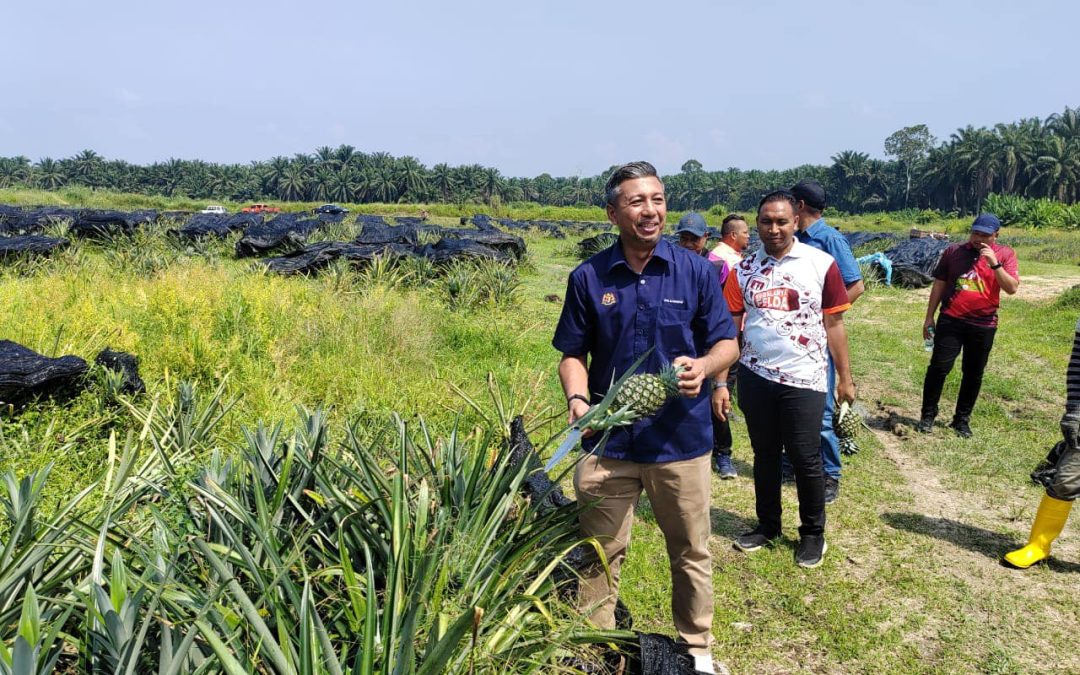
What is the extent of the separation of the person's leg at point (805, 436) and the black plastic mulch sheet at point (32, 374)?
4.03m

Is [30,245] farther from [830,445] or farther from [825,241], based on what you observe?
[830,445]

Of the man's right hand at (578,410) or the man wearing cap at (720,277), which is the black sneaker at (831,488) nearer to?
the man wearing cap at (720,277)

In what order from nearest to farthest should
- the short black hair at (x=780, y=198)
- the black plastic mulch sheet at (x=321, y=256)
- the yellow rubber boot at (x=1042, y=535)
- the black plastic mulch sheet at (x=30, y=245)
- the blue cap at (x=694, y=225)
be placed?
1. the short black hair at (x=780, y=198)
2. the yellow rubber boot at (x=1042, y=535)
3. the blue cap at (x=694, y=225)
4. the black plastic mulch sheet at (x=30, y=245)
5. the black plastic mulch sheet at (x=321, y=256)

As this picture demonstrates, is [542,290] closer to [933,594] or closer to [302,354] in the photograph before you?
[302,354]

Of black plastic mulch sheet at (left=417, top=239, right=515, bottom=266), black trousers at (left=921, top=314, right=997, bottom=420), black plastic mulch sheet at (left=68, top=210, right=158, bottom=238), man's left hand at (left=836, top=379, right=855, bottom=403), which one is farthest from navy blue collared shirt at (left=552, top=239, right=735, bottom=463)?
black plastic mulch sheet at (left=68, top=210, right=158, bottom=238)

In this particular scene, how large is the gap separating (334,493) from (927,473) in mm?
4206

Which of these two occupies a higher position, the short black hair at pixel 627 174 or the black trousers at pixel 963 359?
the short black hair at pixel 627 174

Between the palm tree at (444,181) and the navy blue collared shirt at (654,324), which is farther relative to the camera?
the palm tree at (444,181)

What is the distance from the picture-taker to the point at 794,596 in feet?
10.4

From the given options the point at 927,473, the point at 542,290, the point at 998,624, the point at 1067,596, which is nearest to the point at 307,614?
the point at 998,624

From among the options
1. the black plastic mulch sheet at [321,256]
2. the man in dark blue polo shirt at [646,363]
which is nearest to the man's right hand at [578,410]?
the man in dark blue polo shirt at [646,363]

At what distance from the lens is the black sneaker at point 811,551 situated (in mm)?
3416

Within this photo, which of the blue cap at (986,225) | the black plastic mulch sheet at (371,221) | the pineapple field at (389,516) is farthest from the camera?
the black plastic mulch sheet at (371,221)

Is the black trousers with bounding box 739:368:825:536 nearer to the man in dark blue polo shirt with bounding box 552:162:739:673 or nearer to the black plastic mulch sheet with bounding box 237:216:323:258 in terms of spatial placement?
the man in dark blue polo shirt with bounding box 552:162:739:673
